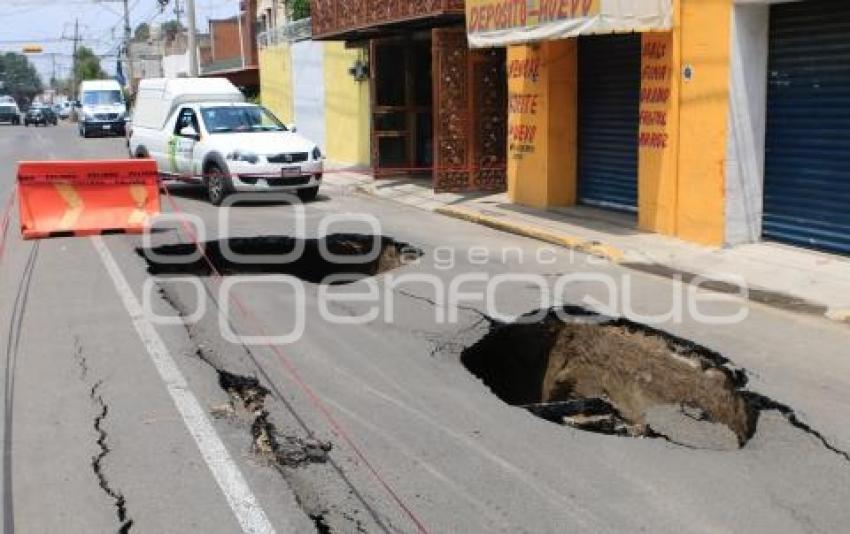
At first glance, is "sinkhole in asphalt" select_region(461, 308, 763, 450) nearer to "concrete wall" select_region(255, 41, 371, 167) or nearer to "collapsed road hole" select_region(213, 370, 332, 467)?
"collapsed road hole" select_region(213, 370, 332, 467)

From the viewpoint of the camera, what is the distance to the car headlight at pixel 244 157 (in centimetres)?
1593

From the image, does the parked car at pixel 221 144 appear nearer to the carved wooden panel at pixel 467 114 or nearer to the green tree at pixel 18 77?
the carved wooden panel at pixel 467 114

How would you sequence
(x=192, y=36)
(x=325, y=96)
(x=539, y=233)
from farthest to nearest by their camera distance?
(x=192, y=36)
(x=325, y=96)
(x=539, y=233)

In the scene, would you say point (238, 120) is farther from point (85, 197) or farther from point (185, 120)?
point (85, 197)

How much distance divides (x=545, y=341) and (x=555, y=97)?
7.94 m

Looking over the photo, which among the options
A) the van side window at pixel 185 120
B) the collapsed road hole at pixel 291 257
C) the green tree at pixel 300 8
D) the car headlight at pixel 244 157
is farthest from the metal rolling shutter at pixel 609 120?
the green tree at pixel 300 8

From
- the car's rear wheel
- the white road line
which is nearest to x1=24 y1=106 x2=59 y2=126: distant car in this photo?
the car's rear wheel

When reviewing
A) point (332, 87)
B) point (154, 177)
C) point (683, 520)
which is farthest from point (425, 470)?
point (332, 87)

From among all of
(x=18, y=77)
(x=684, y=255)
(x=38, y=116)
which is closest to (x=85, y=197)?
(x=684, y=255)

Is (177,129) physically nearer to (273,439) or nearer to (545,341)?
(545,341)

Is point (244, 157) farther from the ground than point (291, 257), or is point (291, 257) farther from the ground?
point (244, 157)

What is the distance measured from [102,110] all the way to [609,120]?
122 feet

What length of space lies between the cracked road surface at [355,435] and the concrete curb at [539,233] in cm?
218

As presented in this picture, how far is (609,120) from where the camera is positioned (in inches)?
556
